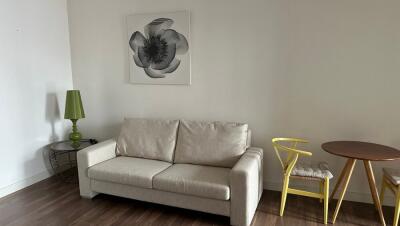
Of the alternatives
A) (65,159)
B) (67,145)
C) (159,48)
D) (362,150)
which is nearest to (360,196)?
(362,150)

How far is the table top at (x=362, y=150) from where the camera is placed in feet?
7.85

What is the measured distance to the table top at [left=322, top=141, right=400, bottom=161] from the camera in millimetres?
2394

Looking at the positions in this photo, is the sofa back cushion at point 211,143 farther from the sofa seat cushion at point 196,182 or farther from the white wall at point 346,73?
the white wall at point 346,73

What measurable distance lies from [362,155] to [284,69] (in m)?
1.12

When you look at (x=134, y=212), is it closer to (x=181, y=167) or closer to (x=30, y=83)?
(x=181, y=167)

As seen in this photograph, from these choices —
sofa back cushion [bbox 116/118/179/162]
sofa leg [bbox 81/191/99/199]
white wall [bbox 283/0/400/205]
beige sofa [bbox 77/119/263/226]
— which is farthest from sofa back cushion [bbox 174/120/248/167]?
sofa leg [bbox 81/191/99/199]

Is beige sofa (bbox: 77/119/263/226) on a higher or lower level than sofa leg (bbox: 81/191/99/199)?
higher

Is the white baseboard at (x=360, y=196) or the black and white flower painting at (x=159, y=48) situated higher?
the black and white flower painting at (x=159, y=48)

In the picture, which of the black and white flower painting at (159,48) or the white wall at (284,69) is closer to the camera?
the white wall at (284,69)

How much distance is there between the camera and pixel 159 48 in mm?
3473

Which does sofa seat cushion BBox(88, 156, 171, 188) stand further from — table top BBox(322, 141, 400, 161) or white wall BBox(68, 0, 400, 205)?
table top BBox(322, 141, 400, 161)

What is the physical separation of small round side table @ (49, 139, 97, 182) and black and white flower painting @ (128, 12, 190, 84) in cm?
107

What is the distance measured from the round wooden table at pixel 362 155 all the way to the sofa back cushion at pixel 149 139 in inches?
62.6

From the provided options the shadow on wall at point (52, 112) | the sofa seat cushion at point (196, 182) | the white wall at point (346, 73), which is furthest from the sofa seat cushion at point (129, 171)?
the white wall at point (346, 73)
